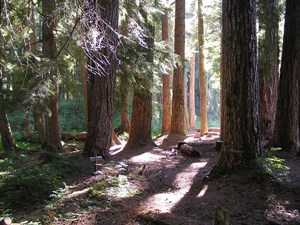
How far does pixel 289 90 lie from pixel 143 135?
5393 millimetres

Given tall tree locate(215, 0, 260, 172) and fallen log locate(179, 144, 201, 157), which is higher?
tall tree locate(215, 0, 260, 172)

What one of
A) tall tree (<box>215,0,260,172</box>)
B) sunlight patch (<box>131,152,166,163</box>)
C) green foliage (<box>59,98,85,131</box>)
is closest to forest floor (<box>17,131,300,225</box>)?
tall tree (<box>215,0,260,172</box>)

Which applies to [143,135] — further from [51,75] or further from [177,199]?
[177,199]

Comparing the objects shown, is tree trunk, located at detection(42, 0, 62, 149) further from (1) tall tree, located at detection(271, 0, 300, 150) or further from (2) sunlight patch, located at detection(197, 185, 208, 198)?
(1) tall tree, located at detection(271, 0, 300, 150)

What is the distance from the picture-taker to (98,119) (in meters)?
9.08

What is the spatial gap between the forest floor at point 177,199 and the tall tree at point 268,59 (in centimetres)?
381

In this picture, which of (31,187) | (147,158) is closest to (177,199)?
(31,187)

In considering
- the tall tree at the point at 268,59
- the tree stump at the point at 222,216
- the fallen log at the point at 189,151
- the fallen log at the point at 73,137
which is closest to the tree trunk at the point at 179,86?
the fallen log at the point at 189,151

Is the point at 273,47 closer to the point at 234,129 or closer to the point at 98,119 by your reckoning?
the point at 234,129

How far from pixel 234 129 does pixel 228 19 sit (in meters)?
2.23

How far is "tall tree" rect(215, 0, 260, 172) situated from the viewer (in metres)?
6.21

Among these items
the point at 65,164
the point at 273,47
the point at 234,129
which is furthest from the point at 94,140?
the point at 273,47

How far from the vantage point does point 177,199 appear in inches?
237

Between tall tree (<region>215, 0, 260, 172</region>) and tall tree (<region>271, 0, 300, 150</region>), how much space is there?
10.9 feet
